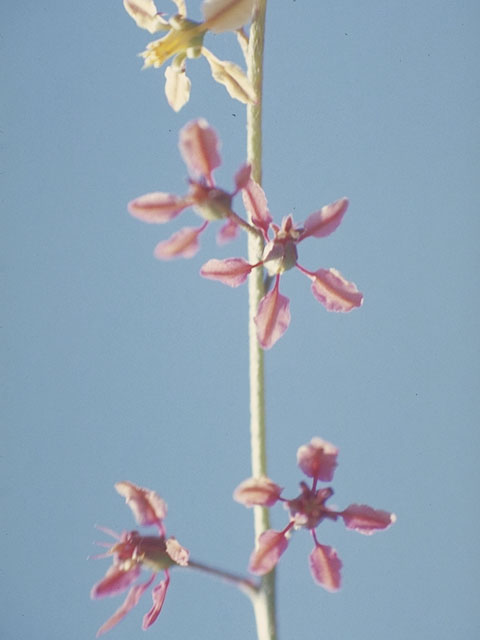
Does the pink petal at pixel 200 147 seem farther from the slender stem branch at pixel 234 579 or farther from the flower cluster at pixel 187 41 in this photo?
the slender stem branch at pixel 234 579

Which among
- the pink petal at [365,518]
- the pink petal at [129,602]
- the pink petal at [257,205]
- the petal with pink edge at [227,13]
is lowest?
the pink petal at [129,602]

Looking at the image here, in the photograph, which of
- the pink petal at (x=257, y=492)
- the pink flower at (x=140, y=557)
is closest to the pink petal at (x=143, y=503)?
the pink flower at (x=140, y=557)

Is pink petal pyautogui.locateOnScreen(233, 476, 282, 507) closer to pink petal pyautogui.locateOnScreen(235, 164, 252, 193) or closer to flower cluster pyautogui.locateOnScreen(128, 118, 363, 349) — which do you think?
flower cluster pyautogui.locateOnScreen(128, 118, 363, 349)

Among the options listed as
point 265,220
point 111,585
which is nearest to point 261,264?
point 265,220

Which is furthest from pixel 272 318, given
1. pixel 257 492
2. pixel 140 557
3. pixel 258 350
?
pixel 140 557

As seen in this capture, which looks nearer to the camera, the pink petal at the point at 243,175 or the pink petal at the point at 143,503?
the pink petal at the point at 243,175

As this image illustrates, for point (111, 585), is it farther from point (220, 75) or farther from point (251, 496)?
point (220, 75)
